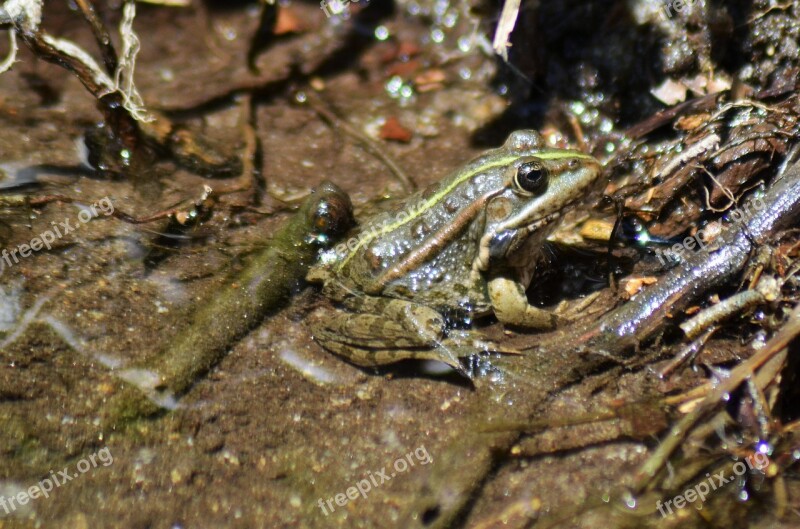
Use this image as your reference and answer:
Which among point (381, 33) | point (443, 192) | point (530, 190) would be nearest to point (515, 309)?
point (530, 190)

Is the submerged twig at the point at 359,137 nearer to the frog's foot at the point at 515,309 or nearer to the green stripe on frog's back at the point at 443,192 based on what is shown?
the green stripe on frog's back at the point at 443,192

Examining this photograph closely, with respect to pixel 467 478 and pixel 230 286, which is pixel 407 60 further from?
pixel 467 478

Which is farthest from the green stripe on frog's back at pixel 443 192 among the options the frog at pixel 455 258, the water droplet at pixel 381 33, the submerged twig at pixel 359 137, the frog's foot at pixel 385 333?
the water droplet at pixel 381 33

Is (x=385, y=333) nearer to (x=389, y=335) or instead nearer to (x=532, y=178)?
(x=389, y=335)

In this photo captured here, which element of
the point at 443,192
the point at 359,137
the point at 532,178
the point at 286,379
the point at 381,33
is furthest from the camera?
the point at 381,33

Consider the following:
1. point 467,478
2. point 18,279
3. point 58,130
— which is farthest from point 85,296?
point 467,478

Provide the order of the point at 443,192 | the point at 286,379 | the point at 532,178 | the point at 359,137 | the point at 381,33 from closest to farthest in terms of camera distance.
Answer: the point at 286,379
the point at 532,178
the point at 443,192
the point at 359,137
the point at 381,33
